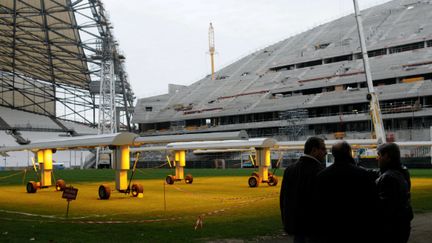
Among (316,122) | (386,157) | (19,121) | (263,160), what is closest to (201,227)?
(386,157)

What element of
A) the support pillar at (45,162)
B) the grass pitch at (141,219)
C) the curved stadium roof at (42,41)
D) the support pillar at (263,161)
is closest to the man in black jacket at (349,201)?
the grass pitch at (141,219)

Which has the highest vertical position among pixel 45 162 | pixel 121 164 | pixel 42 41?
pixel 42 41

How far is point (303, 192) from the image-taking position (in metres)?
8.33

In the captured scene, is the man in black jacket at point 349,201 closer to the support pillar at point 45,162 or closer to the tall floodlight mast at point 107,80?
the support pillar at point 45,162

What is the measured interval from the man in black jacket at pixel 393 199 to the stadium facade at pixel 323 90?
81.6 m

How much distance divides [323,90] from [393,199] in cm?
10269

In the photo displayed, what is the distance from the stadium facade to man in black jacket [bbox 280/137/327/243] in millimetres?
81907

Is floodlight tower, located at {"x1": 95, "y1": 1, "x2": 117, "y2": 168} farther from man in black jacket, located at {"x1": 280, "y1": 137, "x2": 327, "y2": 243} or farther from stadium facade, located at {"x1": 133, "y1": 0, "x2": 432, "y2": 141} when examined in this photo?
man in black jacket, located at {"x1": 280, "y1": 137, "x2": 327, "y2": 243}

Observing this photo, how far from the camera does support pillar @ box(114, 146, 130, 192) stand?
100 feet

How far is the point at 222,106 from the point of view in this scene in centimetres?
11988

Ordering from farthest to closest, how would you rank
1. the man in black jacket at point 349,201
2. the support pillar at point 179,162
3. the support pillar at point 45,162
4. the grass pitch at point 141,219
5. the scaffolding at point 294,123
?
the scaffolding at point 294,123
the support pillar at point 179,162
the support pillar at point 45,162
the grass pitch at point 141,219
the man in black jacket at point 349,201

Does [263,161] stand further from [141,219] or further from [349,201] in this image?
[349,201]

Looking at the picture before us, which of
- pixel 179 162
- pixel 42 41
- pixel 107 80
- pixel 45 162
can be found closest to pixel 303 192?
pixel 45 162

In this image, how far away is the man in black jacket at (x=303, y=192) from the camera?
827 centimetres
